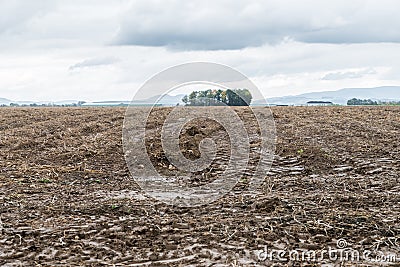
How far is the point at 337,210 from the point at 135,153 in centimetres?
696

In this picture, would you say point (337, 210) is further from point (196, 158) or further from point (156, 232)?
point (196, 158)

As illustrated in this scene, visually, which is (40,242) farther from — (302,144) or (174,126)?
(174,126)

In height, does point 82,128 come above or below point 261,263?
above

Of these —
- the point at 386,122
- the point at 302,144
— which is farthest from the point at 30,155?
the point at 386,122

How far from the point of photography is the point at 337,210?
292 inches

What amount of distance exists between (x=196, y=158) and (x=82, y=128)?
6.80m

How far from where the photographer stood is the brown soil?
5.83 meters

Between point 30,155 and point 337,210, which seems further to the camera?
point 30,155

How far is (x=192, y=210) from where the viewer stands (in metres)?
7.74

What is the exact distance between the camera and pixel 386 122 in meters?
17.1

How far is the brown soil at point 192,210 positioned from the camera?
5.83 metres

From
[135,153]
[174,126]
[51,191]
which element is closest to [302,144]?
[135,153]

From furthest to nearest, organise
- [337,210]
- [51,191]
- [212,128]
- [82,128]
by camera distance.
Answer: [82,128] → [212,128] → [51,191] → [337,210]

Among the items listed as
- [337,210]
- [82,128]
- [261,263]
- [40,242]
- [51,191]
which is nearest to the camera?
[261,263]
